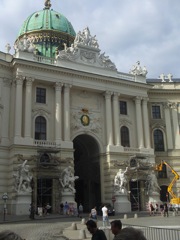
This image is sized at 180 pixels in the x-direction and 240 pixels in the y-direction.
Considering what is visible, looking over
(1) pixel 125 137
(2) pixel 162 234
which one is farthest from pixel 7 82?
(2) pixel 162 234

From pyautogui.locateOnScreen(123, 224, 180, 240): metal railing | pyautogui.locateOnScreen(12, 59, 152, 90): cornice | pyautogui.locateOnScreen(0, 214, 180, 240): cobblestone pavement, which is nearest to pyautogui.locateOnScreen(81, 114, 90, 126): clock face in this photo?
pyautogui.locateOnScreen(12, 59, 152, 90): cornice

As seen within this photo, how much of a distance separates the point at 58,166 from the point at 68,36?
2319 cm

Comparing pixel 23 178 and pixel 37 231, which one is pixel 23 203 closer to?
pixel 23 178

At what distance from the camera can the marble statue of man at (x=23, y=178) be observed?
33469 millimetres

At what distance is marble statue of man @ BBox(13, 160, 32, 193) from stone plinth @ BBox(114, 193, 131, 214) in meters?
10.8

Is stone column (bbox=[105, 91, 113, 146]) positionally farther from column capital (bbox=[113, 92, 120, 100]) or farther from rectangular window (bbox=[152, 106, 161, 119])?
rectangular window (bbox=[152, 106, 161, 119])

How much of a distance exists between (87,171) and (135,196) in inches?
304

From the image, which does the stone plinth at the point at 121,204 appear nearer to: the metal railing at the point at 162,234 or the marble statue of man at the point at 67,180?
the marble statue of man at the point at 67,180

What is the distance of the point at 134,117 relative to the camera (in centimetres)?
4569

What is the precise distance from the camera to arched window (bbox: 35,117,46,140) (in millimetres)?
38438

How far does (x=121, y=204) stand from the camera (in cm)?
3809

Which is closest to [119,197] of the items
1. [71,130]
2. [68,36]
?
[71,130]

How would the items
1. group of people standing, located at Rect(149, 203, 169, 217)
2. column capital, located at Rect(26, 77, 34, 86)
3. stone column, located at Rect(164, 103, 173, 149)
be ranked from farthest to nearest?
1. stone column, located at Rect(164, 103, 173, 149)
2. column capital, located at Rect(26, 77, 34, 86)
3. group of people standing, located at Rect(149, 203, 169, 217)

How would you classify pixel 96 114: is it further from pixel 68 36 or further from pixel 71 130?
pixel 68 36
